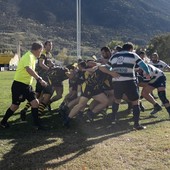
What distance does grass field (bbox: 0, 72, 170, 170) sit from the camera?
603cm

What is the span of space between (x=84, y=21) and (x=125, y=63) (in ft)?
499

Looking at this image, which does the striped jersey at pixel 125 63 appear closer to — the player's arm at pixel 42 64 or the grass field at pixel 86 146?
the grass field at pixel 86 146

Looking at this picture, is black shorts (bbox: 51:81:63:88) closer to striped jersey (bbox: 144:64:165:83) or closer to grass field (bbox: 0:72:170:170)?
grass field (bbox: 0:72:170:170)

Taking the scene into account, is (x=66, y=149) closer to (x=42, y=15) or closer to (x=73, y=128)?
(x=73, y=128)

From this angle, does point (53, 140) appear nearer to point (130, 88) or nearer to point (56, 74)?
point (130, 88)

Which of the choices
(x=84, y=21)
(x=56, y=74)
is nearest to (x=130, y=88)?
(x=56, y=74)

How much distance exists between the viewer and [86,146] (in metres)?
7.00

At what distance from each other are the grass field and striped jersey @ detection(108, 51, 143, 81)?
124cm

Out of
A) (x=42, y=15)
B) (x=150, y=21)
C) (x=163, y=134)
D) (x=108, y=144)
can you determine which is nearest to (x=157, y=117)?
(x=163, y=134)

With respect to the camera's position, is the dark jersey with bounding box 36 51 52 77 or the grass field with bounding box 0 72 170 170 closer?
the grass field with bounding box 0 72 170 170

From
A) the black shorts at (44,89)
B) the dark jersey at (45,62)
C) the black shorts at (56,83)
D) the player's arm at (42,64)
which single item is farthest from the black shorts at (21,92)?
the black shorts at (56,83)

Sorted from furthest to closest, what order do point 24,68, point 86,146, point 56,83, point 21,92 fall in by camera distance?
point 56,83 < point 21,92 < point 24,68 < point 86,146

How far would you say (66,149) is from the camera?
6.83 metres

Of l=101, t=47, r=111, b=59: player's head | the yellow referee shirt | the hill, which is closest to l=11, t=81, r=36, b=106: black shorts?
the yellow referee shirt
